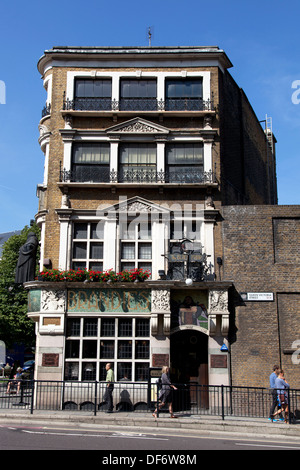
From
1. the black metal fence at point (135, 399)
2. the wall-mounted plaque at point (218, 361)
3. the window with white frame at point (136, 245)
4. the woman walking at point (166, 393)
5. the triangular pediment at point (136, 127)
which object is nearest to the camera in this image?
the woman walking at point (166, 393)

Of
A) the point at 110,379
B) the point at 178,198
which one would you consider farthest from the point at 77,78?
the point at 110,379

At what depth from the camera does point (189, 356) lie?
19.8 metres

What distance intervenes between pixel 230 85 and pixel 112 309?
12.1m

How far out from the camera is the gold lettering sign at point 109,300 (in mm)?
19500

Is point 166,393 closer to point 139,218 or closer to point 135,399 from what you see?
point 135,399

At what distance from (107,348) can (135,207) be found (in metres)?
5.69

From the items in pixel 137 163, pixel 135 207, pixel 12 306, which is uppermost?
pixel 137 163

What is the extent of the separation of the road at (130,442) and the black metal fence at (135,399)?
246 cm

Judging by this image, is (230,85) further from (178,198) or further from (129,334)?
(129,334)

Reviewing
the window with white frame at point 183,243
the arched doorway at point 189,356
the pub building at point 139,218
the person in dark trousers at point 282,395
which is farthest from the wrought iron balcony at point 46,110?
the person in dark trousers at point 282,395

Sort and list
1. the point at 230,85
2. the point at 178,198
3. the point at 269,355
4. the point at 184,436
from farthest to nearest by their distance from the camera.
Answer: the point at 230,85 < the point at 178,198 < the point at 269,355 < the point at 184,436

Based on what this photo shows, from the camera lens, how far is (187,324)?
63.6ft

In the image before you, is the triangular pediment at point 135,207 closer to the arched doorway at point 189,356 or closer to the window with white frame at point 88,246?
the window with white frame at point 88,246

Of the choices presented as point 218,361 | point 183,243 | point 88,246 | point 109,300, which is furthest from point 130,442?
point 88,246
